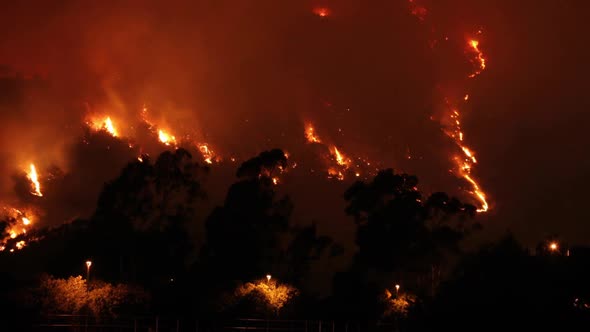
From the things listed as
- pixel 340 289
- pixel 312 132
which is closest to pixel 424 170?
pixel 312 132

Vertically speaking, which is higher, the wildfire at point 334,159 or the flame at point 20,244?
the wildfire at point 334,159

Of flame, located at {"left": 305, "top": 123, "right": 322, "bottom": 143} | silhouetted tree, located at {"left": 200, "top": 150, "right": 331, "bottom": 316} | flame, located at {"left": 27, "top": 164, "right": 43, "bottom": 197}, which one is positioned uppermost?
flame, located at {"left": 305, "top": 123, "right": 322, "bottom": 143}

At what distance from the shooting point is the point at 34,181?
87312 millimetres

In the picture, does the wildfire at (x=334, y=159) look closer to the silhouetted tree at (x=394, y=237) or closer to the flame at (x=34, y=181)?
the flame at (x=34, y=181)

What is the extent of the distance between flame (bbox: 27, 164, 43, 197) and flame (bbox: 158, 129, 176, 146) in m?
20.2

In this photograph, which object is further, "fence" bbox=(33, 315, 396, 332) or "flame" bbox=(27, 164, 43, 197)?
"flame" bbox=(27, 164, 43, 197)

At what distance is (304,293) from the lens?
51719 mm

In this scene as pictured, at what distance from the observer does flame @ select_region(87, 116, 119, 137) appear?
10038cm

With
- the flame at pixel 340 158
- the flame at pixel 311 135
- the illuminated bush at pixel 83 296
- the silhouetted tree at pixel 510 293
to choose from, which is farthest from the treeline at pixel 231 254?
the flame at pixel 311 135

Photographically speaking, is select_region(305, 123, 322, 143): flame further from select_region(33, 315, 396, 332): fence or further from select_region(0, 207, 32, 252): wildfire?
select_region(33, 315, 396, 332): fence

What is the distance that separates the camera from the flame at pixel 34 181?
8631cm

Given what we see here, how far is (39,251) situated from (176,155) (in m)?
20.1

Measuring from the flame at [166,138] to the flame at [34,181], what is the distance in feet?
66.4

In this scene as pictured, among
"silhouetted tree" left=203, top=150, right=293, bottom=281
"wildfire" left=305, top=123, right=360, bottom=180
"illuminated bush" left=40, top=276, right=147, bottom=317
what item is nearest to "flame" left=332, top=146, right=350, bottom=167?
"wildfire" left=305, top=123, right=360, bottom=180
